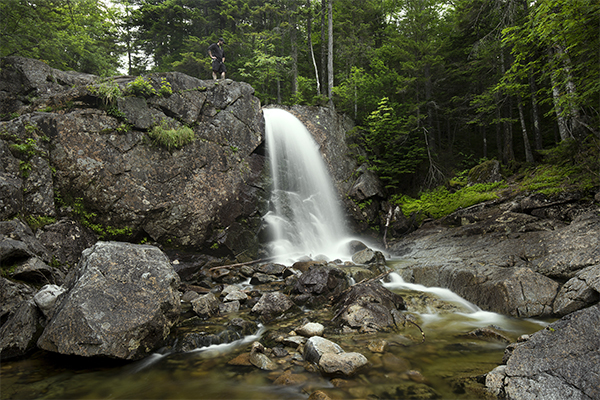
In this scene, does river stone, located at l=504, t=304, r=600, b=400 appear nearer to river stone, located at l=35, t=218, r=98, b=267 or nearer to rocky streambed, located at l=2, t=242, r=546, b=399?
rocky streambed, located at l=2, t=242, r=546, b=399

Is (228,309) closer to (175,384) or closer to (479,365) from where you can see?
(175,384)

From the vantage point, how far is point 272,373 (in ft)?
12.7

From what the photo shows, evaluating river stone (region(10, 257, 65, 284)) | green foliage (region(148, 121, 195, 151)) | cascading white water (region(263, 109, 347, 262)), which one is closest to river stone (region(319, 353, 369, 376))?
river stone (region(10, 257, 65, 284))

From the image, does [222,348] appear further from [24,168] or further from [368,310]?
[24,168]

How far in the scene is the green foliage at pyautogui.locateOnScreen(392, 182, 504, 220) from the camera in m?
11.6

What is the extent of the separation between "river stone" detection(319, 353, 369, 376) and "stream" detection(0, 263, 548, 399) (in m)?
0.09

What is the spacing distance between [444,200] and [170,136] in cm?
1223

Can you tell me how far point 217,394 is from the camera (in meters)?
3.50

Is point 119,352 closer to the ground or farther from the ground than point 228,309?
farther from the ground

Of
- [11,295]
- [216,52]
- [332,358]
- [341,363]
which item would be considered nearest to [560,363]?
[341,363]

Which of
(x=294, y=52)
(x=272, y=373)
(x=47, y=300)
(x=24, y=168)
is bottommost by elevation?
(x=272, y=373)

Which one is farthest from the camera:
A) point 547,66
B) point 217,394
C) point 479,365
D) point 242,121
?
point 242,121

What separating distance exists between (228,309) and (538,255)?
738 centimetres

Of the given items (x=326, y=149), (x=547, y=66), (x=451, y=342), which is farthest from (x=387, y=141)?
(x=451, y=342)
